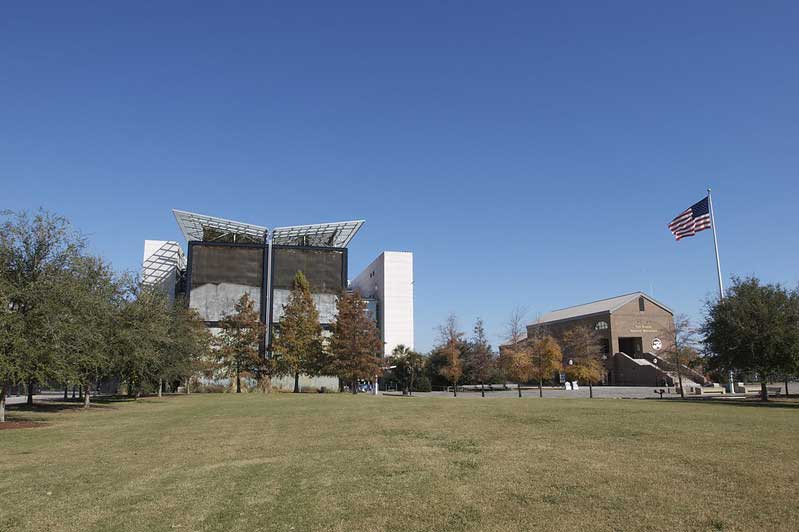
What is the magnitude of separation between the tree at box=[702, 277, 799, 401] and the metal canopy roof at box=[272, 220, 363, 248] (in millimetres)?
53443

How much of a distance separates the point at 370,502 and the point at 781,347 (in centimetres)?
3656

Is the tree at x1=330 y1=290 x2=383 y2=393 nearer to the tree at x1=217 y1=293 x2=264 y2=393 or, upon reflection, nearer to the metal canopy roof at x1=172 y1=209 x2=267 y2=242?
the tree at x1=217 y1=293 x2=264 y2=393

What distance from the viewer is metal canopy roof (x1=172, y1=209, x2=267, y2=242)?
3100 inches

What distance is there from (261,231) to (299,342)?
24232mm

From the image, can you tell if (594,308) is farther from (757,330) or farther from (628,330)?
(757,330)

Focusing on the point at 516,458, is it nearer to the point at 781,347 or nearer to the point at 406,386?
the point at 781,347

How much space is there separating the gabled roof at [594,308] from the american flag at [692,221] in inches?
1546

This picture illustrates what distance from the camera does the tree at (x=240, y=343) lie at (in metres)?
66.0

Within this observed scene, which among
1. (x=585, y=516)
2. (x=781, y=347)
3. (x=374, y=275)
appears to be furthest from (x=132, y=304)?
(x=374, y=275)

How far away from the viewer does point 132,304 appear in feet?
129

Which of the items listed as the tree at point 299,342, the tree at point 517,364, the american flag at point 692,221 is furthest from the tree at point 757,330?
the tree at point 299,342

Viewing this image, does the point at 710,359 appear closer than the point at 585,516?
No

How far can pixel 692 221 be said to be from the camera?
48969mm

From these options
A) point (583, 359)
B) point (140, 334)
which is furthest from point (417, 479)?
point (583, 359)
